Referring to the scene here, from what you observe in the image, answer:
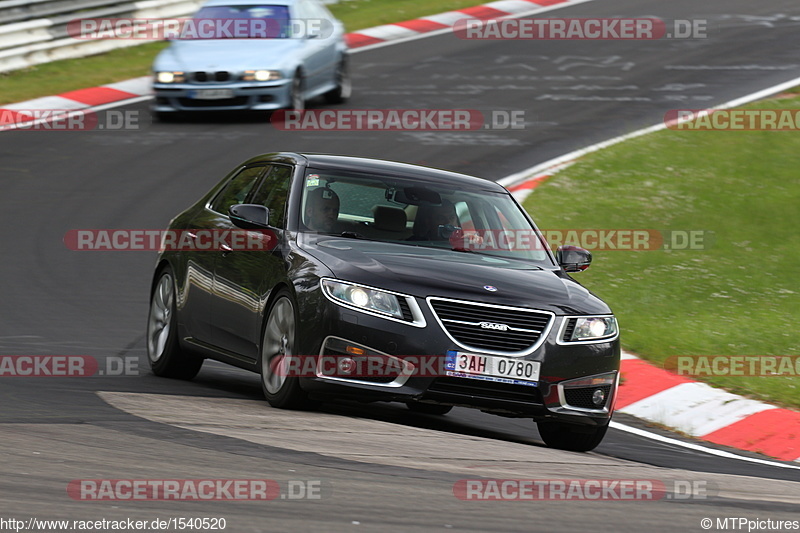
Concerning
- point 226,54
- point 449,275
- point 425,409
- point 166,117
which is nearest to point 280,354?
point 449,275

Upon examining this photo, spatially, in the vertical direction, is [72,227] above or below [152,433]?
below

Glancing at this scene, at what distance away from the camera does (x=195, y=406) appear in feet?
27.0

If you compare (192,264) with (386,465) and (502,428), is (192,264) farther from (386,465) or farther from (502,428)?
(386,465)

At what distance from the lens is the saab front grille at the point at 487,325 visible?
777 centimetres

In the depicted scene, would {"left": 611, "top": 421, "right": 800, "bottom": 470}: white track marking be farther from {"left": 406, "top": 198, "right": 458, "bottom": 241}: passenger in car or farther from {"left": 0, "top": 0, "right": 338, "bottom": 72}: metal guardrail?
{"left": 0, "top": 0, "right": 338, "bottom": 72}: metal guardrail

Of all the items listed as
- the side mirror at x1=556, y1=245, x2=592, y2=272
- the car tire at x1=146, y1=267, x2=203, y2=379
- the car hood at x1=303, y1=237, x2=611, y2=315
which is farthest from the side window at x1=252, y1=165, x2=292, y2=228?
the side mirror at x1=556, y1=245, x2=592, y2=272

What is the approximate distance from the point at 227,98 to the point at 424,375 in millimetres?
11983

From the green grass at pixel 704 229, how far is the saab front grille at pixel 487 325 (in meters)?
2.96

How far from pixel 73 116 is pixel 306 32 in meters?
3.39

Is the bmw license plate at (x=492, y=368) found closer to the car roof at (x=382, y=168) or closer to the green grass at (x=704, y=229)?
the car roof at (x=382, y=168)

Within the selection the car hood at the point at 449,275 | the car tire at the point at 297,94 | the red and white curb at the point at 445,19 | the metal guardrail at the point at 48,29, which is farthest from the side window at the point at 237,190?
the red and white curb at the point at 445,19

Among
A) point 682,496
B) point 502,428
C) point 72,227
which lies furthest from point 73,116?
point 682,496

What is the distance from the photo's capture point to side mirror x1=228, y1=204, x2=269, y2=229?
8.59m

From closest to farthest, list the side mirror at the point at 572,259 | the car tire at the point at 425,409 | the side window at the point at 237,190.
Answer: the side mirror at the point at 572,259 → the car tire at the point at 425,409 → the side window at the point at 237,190
